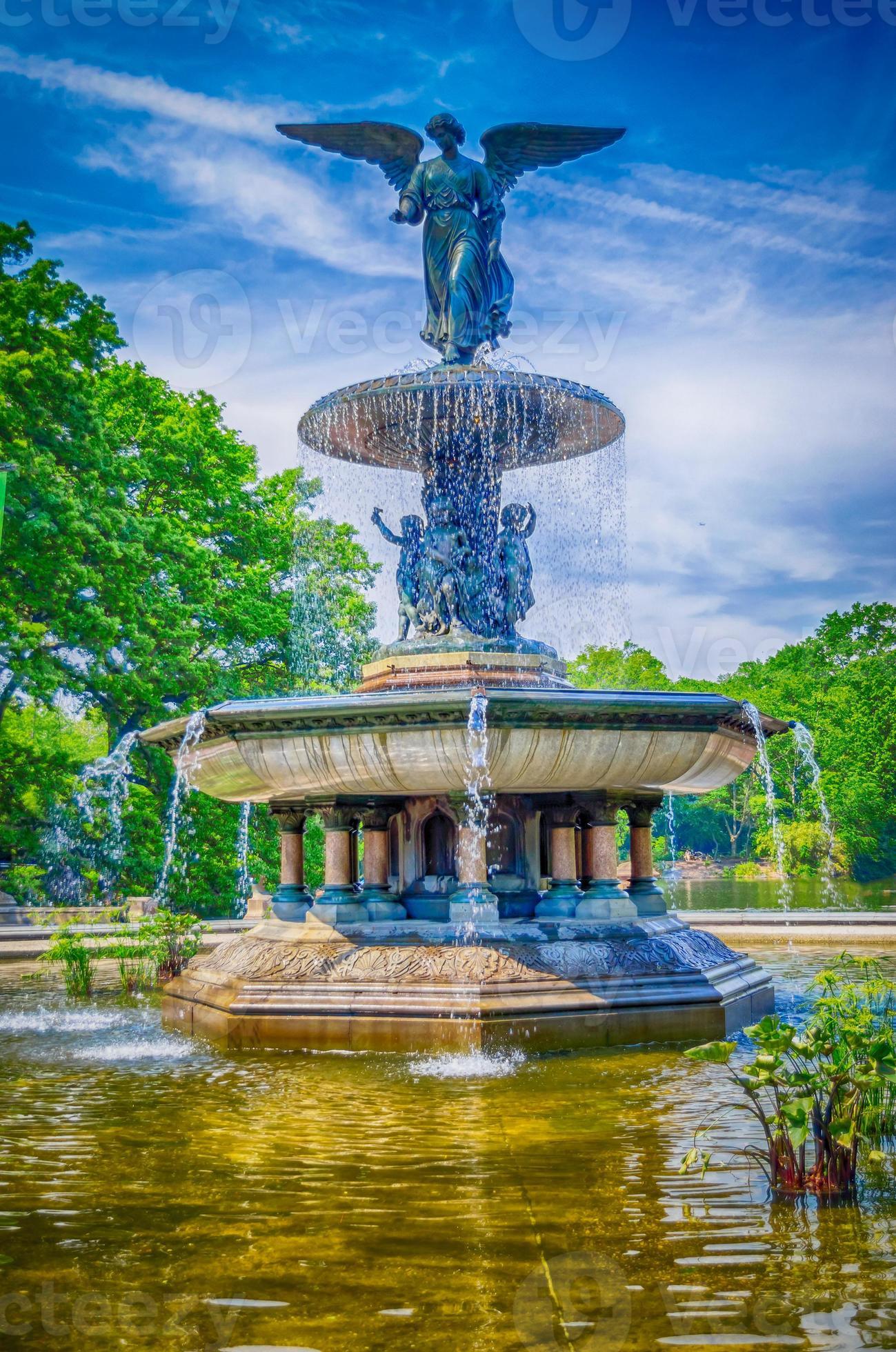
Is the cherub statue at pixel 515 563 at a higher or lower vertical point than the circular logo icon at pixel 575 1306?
higher

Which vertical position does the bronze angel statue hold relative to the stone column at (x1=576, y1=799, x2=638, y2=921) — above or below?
above

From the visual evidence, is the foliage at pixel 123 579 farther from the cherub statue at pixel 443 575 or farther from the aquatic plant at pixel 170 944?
the cherub statue at pixel 443 575

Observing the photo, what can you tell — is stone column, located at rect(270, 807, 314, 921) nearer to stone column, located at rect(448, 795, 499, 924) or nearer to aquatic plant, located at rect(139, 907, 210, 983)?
stone column, located at rect(448, 795, 499, 924)

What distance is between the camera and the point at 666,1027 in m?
8.55

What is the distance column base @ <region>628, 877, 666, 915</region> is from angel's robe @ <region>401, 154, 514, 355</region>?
539 centimetres

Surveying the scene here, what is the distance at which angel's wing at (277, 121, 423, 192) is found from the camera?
11.7 metres

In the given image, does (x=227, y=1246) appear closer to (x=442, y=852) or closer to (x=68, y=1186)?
(x=68, y=1186)

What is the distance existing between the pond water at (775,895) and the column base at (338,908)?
1377 cm

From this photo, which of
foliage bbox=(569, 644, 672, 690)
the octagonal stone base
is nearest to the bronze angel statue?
the octagonal stone base

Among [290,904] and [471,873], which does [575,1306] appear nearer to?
[471,873]

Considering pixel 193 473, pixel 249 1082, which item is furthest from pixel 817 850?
pixel 249 1082

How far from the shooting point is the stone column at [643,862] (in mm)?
10398

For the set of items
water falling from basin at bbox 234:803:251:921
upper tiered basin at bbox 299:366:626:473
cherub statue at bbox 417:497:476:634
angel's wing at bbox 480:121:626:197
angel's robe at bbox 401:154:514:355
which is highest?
angel's wing at bbox 480:121:626:197

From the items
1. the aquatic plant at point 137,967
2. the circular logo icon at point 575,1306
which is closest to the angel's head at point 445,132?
the aquatic plant at point 137,967
